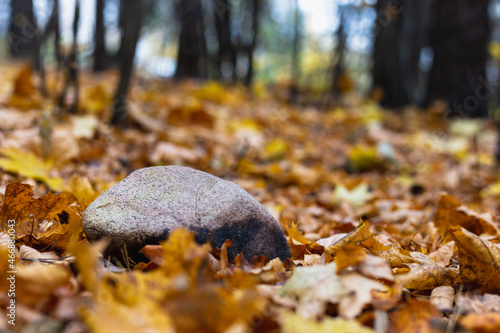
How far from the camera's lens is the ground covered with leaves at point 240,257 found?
774mm

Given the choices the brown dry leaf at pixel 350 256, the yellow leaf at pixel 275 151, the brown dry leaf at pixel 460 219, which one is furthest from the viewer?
the yellow leaf at pixel 275 151

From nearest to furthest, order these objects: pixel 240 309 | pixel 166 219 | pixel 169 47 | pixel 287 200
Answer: pixel 240 309 < pixel 166 219 < pixel 287 200 < pixel 169 47

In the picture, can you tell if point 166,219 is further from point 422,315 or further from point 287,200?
point 287,200

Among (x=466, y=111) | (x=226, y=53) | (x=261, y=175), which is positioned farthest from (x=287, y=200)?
(x=226, y=53)

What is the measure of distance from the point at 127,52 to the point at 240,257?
8.84 feet

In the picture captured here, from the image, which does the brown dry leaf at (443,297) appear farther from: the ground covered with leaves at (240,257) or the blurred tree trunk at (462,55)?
the blurred tree trunk at (462,55)

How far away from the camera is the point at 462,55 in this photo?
23.3 feet

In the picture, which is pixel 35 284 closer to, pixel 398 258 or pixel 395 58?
pixel 398 258

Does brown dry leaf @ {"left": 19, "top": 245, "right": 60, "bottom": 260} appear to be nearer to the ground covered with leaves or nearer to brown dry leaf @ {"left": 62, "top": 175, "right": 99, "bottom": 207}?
the ground covered with leaves

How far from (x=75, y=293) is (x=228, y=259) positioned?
17.5 inches

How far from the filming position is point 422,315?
0.94m

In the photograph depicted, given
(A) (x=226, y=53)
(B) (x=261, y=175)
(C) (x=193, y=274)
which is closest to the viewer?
(C) (x=193, y=274)

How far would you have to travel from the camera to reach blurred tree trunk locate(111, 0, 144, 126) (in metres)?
3.23

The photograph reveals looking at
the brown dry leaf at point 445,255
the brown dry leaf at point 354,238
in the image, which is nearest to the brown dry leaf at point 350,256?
the brown dry leaf at point 354,238
